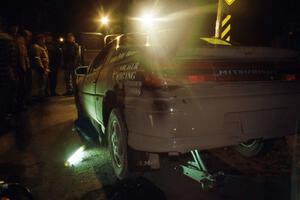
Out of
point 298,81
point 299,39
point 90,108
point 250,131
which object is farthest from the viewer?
point 299,39

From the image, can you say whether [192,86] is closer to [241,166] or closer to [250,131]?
[250,131]

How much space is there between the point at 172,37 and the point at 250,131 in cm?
126

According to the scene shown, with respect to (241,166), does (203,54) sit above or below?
above

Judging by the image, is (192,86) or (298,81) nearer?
(192,86)

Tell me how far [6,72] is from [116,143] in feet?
11.3

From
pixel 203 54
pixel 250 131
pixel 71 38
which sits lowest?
pixel 250 131

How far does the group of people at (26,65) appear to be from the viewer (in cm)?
643

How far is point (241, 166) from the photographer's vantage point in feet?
14.1

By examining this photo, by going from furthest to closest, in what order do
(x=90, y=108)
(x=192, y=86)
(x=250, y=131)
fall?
(x=90, y=108) → (x=250, y=131) → (x=192, y=86)

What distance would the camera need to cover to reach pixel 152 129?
323 cm

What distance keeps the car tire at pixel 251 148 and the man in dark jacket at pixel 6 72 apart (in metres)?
4.48

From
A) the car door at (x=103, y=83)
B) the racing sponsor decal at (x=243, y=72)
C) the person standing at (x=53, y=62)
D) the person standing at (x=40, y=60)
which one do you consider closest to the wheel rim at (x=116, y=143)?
the car door at (x=103, y=83)

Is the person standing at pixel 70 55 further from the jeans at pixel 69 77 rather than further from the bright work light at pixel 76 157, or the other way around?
the bright work light at pixel 76 157

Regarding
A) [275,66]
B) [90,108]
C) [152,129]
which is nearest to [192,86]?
[152,129]
